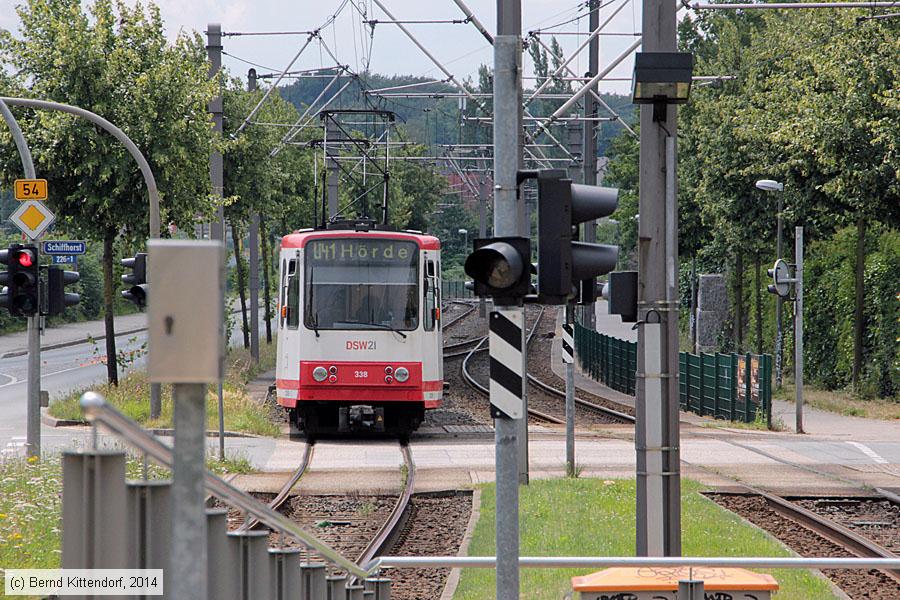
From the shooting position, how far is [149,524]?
4.43 m

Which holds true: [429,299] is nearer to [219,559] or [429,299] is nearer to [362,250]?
[362,250]

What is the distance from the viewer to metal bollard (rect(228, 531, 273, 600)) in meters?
5.15

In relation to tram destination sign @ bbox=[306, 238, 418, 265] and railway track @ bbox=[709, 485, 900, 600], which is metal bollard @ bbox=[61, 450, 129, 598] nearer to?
railway track @ bbox=[709, 485, 900, 600]

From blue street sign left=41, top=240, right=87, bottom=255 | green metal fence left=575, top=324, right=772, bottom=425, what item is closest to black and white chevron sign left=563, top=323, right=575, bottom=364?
blue street sign left=41, top=240, right=87, bottom=255

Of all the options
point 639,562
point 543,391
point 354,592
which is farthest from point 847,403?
point 354,592

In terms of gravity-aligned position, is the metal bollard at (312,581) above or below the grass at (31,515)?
above

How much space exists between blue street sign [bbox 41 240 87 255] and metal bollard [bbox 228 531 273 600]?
14687mm

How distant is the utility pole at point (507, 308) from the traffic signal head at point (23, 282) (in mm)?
11725

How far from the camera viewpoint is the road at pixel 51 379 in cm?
2125

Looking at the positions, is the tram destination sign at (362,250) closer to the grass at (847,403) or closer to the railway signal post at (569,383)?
the railway signal post at (569,383)

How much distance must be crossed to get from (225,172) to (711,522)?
2535cm

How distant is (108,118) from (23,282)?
865 centimetres

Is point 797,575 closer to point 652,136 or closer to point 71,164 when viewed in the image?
point 652,136

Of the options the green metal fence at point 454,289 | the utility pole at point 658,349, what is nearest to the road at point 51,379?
the utility pole at point 658,349
